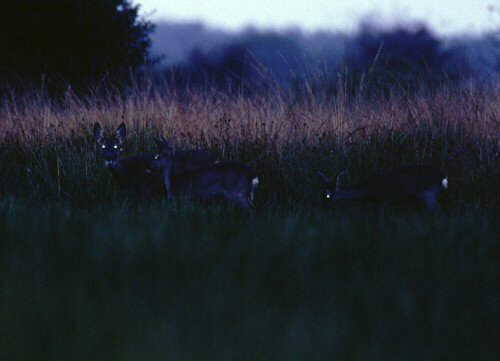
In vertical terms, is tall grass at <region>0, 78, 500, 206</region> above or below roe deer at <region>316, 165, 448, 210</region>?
above

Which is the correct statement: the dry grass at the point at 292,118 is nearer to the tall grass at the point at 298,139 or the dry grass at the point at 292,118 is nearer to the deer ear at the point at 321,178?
the tall grass at the point at 298,139

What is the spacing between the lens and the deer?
7.56 m

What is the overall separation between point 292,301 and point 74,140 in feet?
23.6

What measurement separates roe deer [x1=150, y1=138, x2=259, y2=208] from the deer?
45 cm

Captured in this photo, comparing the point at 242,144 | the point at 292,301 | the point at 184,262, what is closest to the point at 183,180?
the point at 242,144

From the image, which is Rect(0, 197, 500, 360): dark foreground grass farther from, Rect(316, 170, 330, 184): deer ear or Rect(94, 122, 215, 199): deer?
Rect(94, 122, 215, 199): deer

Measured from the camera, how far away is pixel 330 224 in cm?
476

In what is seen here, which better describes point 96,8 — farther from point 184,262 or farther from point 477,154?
point 184,262

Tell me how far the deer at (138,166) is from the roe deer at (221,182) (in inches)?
17.5

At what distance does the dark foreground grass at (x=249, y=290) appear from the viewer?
2338mm

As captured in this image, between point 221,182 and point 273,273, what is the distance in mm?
3532

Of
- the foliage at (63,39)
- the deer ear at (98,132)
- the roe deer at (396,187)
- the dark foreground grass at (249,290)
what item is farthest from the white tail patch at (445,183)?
the foliage at (63,39)

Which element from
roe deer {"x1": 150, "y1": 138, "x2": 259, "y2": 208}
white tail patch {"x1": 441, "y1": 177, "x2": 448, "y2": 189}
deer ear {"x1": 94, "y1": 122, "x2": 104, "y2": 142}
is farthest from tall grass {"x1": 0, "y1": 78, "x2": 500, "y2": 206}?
roe deer {"x1": 150, "y1": 138, "x2": 259, "y2": 208}

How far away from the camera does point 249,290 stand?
301 centimetres
